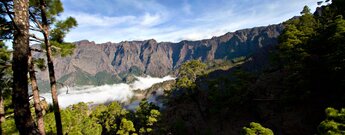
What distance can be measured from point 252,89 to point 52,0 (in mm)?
38593

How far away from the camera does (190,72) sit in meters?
44.7

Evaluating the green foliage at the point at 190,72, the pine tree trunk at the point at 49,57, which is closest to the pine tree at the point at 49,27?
the pine tree trunk at the point at 49,57

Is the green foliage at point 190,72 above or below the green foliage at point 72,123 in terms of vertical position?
above

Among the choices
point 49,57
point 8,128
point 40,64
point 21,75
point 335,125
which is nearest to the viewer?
point 21,75

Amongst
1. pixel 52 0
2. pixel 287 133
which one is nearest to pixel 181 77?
pixel 287 133

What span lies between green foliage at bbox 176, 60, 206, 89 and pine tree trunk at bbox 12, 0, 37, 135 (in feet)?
123

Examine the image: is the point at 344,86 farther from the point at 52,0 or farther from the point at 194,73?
the point at 52,0

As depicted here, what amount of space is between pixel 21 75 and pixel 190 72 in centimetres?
3895

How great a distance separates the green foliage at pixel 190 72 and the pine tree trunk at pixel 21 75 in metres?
37.5

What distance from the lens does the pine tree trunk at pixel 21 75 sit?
609cm

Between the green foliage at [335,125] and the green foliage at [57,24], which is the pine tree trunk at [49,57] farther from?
the green foliage at [335,125]

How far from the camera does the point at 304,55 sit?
3175cm

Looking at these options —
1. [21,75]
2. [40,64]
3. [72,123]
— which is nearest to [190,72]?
[72,123]

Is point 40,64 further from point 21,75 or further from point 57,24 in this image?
point 21,75
